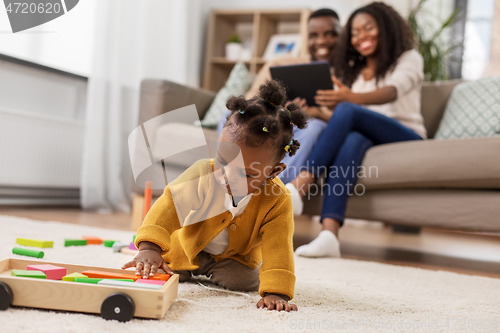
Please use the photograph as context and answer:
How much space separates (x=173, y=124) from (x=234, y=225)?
920mm

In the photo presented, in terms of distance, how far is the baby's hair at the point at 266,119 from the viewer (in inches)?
27.2

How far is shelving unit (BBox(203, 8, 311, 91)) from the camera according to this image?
3.10m

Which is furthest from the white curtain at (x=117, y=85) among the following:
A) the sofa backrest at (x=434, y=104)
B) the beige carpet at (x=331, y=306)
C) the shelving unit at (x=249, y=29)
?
the sofa backrest at (x=434, y=104)

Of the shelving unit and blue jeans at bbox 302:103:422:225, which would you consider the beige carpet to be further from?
the shelving unit

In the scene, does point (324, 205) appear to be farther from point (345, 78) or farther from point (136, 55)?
point (136, 55)

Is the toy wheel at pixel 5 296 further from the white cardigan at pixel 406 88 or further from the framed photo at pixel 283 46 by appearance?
the framed photo at pixel 283 46

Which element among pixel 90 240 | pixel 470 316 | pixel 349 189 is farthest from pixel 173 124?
pixel 470 316

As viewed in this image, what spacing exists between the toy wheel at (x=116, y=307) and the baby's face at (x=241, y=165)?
26 cm

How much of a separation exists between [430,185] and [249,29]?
2364 millimetres

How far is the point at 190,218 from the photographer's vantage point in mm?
770

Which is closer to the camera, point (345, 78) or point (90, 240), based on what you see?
point (90, 240)

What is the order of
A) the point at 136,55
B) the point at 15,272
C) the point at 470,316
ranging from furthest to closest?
1. the point at 136,55
2. the point at 470,316
3. the point at 15,272

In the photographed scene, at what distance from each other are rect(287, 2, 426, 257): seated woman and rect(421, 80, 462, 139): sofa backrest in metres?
0.28

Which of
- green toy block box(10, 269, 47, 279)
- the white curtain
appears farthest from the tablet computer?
the white curtain
